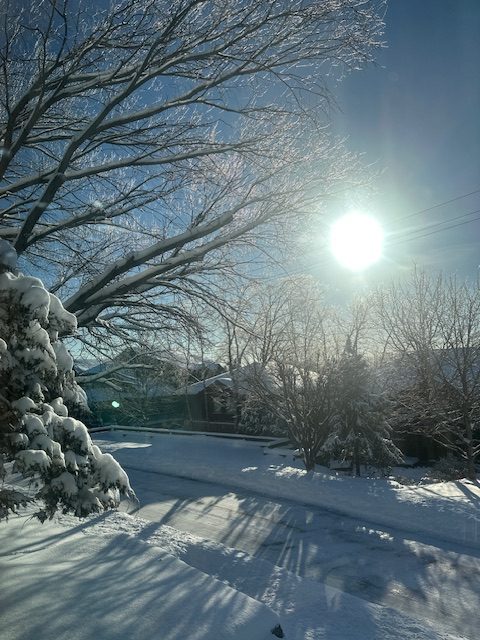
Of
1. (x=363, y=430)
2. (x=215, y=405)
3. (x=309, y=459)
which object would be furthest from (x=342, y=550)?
(x=215, y=405)

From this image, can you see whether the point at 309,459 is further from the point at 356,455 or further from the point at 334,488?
the point at 356,455

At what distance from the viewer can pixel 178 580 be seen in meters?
5.41

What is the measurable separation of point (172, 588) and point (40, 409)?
2302mm

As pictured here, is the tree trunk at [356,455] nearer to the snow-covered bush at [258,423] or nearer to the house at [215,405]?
the house at [215,405]

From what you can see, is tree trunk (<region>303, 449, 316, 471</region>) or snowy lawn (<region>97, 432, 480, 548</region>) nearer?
snowy lawn (<region>97, 432, 480, 548</region>)

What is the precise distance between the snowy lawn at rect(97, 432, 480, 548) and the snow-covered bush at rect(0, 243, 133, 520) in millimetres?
6838

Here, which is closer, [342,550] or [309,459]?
[342,550]

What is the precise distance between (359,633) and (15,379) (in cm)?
391

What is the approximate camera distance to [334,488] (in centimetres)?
1334

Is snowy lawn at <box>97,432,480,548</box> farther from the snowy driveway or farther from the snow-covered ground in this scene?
the snowy driveway

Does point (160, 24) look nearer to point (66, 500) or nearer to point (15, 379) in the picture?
point (15, 379)

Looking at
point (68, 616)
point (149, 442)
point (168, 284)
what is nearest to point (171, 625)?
point (68, 616)

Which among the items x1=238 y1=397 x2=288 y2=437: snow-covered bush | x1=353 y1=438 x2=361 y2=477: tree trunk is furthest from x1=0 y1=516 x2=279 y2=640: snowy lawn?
x1=238 y1=397 x2=288 y2=437: snow-covered bush

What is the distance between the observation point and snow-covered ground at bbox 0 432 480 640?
427cm
